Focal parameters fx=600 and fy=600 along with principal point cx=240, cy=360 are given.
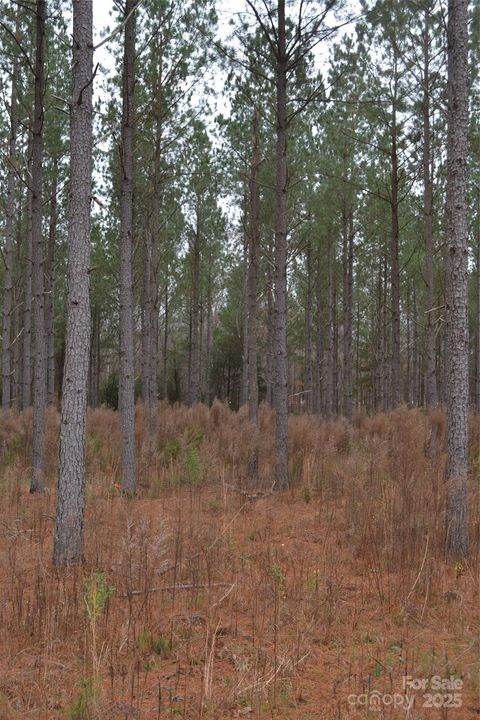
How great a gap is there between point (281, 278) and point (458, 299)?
3584mm

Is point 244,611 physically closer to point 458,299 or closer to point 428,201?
point 458,299

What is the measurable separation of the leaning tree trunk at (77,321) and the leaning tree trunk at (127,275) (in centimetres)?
301

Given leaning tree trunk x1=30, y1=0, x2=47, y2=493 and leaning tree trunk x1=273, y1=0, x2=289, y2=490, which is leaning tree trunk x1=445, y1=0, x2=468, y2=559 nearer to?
leaning tree trunk x1=273, y1=0, x2=289, y2=490

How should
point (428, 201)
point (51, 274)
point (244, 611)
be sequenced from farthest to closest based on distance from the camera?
point (51, 274)
point (428, 201)
point (244, 611)

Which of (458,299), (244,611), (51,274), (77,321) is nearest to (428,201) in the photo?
(458,299)

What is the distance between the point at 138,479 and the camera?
9570 millimetres

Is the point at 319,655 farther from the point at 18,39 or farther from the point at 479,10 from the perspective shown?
the point at 479,10

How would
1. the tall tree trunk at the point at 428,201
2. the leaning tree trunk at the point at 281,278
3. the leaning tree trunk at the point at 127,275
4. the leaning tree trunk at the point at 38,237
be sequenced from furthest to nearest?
the tall tree trunk at the point at 428,201 → the leaning tree trunk at the point at 281,278 → the leaning tree trunk at the point at 127,275 → the leaning tree trunk at the point at 38,237

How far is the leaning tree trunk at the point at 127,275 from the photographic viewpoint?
8344 mm

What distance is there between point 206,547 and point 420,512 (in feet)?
6.85

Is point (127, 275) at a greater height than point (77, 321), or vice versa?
point (127, 275)

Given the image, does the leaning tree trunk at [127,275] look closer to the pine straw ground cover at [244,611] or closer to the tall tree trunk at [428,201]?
the pine straw ground cover at [244,611]

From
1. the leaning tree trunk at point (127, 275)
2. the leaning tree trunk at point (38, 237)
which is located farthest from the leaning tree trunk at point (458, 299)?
the leaning tree trunk at point (38, 237)

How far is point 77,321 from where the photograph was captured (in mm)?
5137
